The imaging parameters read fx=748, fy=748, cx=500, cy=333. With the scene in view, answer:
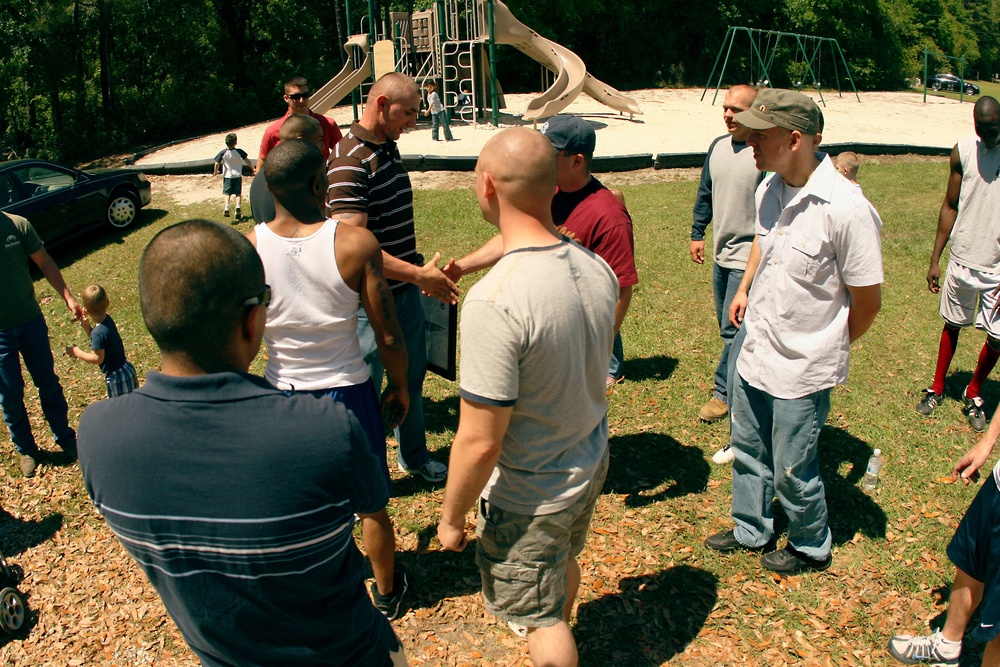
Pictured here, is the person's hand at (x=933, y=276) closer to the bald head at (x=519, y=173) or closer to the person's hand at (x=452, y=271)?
the person's hand at (x=452, y=271)

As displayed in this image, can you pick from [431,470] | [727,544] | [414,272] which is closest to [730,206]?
[727,544]

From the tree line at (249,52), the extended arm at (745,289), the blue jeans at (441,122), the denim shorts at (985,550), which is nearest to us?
the denim shorts at (985,550)

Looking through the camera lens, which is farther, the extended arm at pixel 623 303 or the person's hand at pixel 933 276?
the person's hand at pixel 933 276

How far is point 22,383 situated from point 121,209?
7.60 metres

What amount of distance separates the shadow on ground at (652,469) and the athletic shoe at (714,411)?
1.21ft

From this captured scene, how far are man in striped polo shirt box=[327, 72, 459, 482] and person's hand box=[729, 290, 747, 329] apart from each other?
1662 mm

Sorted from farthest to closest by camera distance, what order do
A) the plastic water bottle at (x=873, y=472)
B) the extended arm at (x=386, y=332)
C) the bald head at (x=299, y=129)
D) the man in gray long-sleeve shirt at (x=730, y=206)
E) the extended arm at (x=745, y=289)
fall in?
the man in gray long-sleeve shirt at (x=730, y=206) → the bald head at (x=299, y=129) → the plastic water bottle at (x=873, y=472) → the extended arm at (x=745, y=289) → the extended arm at (x=386, y=332)

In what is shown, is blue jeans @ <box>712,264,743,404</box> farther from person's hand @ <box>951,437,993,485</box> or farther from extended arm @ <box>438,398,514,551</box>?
extended arm @ <box>438,398,514,551</box>

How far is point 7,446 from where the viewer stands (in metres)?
5.78

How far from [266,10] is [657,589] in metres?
34.6

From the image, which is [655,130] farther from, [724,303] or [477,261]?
[477,261]

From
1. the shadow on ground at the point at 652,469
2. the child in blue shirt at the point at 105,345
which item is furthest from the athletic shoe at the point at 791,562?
the child in blue shirt at the point at 105,345

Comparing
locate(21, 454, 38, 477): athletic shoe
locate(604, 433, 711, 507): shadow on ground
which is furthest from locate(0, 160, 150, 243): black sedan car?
locate(604, 433, 711, 507): shadow on ground

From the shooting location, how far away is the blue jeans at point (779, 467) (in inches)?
141
